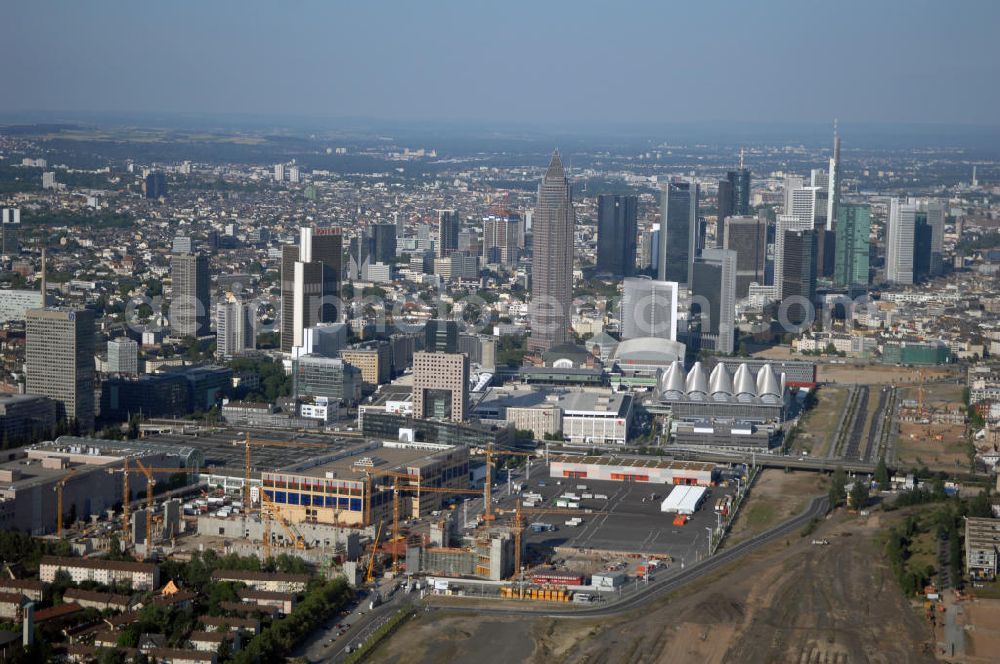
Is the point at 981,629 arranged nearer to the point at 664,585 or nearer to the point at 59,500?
the point at 664,585

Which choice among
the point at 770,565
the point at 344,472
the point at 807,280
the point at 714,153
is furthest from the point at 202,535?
the point at 714,153

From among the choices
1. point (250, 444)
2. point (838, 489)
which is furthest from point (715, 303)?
point (250, 444)

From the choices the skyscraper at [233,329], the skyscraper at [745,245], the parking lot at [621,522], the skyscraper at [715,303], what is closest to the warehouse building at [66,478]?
the parking lot at [621,522]

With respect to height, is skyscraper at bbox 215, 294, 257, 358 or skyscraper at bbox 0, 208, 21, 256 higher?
skyscraper at bbox 0, 208, 21, 256

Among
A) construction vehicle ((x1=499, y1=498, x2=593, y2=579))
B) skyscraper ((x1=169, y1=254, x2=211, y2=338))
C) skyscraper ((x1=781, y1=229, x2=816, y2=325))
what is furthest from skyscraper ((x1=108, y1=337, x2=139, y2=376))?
skyscraper ((x1=781, y1=229, x2=816, y2=325))

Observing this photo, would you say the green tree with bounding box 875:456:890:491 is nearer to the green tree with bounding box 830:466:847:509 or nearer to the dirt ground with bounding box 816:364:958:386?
the green tree with bounding box 830:466:847:509

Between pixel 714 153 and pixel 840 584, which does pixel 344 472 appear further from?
pixel 714 153
